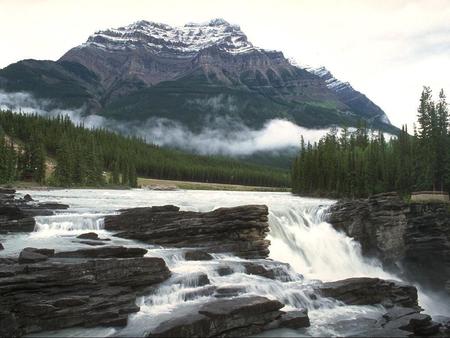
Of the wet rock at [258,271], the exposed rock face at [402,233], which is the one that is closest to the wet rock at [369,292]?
the wet rock at [258,271]

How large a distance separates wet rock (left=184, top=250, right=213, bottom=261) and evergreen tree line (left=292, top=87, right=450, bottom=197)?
2673 inches

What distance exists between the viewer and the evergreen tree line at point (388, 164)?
3691 inches

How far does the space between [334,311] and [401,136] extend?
103m

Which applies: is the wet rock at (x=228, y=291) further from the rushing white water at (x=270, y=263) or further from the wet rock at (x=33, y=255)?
the wet rock at (x=33, y=255)

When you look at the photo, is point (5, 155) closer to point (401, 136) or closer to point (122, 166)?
point (122, 166)

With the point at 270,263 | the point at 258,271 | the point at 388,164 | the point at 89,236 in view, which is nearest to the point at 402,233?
the point at 270,263

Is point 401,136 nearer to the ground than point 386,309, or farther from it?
farther from it

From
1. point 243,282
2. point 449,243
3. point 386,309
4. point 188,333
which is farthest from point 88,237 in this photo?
point 449,243

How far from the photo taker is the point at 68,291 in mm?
25922

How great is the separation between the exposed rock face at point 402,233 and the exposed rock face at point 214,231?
20.9 metres

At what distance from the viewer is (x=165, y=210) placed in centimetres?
4609

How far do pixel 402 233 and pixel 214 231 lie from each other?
3214cm

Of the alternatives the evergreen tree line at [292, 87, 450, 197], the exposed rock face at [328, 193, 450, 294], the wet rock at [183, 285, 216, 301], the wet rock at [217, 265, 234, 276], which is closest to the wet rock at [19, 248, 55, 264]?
the wet rock at [183, 285, 216, 301]

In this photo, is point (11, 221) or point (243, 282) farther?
point (11, 221)
